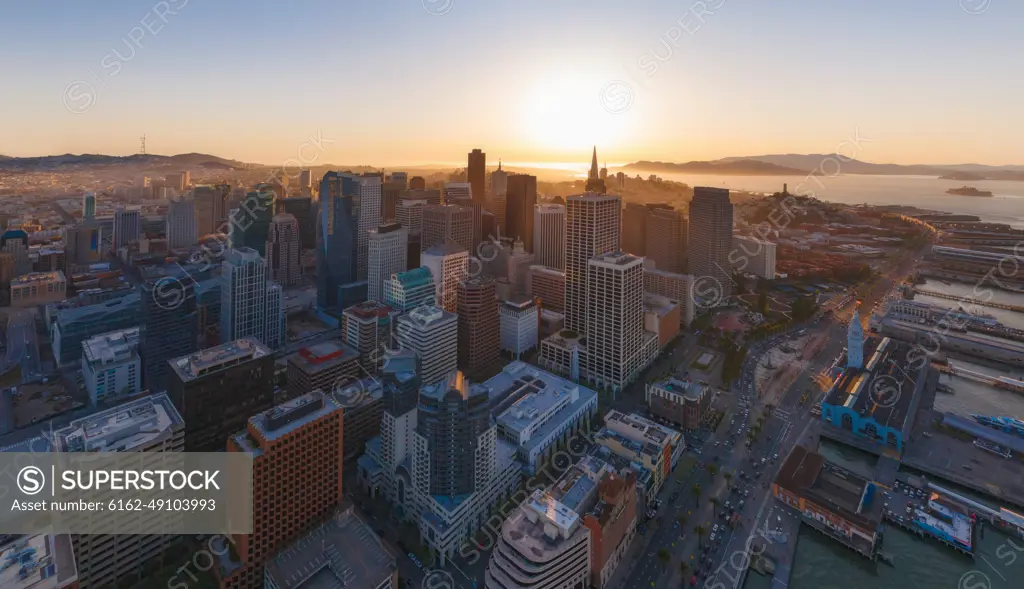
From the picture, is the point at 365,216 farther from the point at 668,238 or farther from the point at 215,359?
the point at 668,238

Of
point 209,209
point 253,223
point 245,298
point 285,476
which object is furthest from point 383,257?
point 209,209

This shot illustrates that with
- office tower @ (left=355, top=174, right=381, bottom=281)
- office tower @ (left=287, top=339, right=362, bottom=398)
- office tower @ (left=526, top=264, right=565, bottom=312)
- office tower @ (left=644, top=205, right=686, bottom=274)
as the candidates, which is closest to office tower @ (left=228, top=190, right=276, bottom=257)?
office tower @ (left=355, top=174, right=381, bottom=281)

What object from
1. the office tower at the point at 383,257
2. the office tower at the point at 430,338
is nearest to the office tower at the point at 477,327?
the office tower at the point at 430,338

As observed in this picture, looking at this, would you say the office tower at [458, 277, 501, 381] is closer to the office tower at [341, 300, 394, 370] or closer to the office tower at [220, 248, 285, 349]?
the office tower at [341, 300, 394, 370]

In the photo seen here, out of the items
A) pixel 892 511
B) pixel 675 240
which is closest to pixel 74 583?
pixel 892 511

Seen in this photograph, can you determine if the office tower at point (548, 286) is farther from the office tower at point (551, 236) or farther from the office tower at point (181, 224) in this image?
the office tower at point (181, 224)
